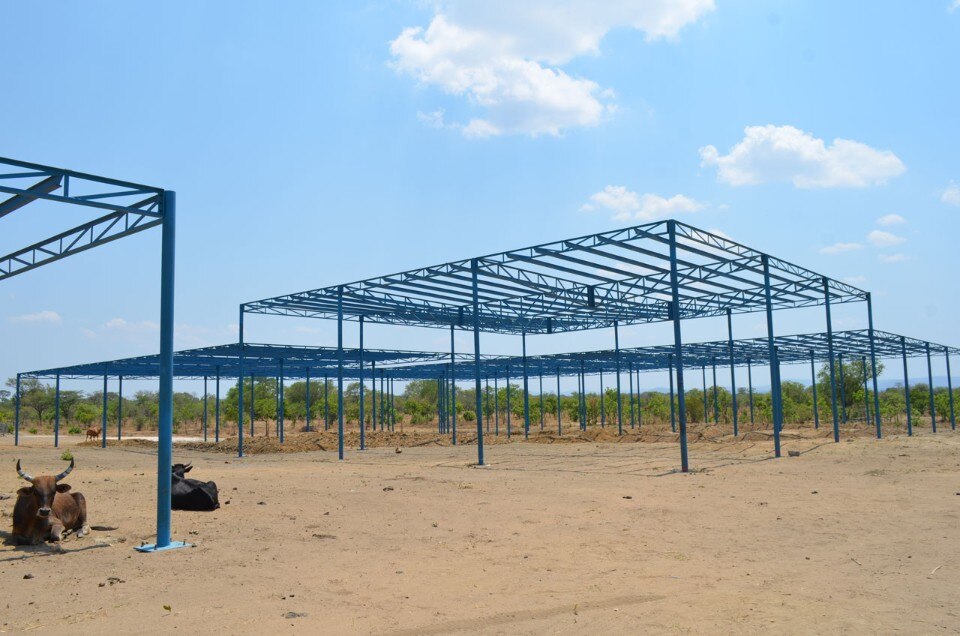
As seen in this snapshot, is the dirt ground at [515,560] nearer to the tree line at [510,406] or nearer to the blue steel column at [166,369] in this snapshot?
the blue steel column at [166,369]

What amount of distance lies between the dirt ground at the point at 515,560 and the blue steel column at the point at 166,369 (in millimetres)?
556

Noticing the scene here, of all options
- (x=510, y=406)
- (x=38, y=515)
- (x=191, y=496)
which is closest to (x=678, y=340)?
(x=191, y=496)

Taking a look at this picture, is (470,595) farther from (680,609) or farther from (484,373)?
(484,373)

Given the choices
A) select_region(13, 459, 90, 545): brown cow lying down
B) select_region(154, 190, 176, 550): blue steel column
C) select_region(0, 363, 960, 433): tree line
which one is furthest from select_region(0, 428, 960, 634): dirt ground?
select_region(0, 363, 960, 433): tree line

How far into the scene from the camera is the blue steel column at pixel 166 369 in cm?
847

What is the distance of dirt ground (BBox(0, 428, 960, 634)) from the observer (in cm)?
566

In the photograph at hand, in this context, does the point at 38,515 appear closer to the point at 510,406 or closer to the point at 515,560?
the point at 515,560

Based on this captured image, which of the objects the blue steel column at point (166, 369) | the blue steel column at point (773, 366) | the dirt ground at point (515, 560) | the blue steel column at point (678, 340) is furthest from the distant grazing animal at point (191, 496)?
the blue steel column at point (773, 366)

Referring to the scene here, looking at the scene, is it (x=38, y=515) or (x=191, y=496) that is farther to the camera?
(x=191, y=496)

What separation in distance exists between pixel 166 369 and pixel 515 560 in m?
4.83

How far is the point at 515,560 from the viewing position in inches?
309

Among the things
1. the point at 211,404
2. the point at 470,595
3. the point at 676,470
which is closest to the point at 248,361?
the point at 676,470

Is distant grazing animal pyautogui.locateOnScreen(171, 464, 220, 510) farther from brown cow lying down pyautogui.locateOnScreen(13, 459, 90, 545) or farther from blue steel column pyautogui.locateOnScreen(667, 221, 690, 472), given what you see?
blue steel column pyautogui.locateOnScreen(667, 221, 690, 472)

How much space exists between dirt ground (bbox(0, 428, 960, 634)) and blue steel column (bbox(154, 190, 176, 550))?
1.82 feet
